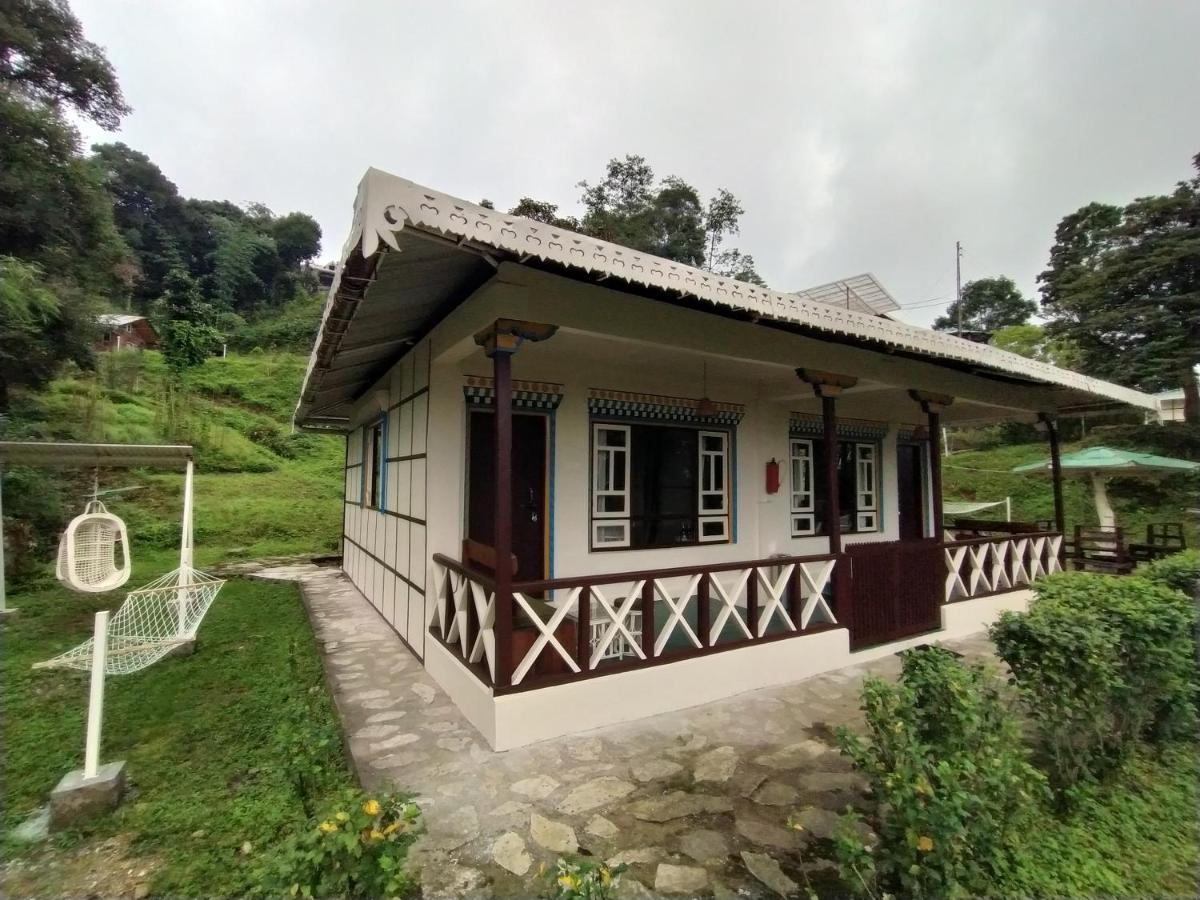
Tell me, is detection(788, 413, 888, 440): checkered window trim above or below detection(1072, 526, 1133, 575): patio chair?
above

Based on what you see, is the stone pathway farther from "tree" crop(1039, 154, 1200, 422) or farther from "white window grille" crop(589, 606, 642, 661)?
"tree" crop(1039, 154, 1200, 422)

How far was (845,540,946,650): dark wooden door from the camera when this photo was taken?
199 inches

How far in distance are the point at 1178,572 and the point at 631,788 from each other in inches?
167

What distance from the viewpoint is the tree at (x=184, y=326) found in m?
23.9

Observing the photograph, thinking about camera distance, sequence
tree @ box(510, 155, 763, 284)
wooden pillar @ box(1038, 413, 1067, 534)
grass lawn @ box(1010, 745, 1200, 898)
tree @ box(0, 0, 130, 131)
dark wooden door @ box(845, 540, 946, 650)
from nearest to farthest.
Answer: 1. grass lawn @ box(1010, 745, 1200, 898)
2. dark wooden door @ box(845, 540, 946, 650)
3. wooden pillar @ box(1038, 413, 1067, 534)
4. tree @ box(0, 0, 130, 131)
5. tree @ box(510, 155, 763, 284)

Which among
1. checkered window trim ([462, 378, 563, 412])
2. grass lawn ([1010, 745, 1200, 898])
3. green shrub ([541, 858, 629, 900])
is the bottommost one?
grass lawn ([1010, 745, 1200, 898])

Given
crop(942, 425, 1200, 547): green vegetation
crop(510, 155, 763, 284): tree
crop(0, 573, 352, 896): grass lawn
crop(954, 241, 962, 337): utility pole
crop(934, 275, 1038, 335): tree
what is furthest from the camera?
crop(934, 275, 1038, 335): tree

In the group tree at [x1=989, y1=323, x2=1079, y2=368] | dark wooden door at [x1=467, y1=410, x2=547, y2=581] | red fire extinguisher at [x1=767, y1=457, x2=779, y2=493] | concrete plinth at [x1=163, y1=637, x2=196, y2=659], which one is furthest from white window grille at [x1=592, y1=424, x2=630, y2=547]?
tree at [x1=989, y1=323, x2=1079, y2=368]

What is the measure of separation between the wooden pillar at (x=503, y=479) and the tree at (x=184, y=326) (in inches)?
994

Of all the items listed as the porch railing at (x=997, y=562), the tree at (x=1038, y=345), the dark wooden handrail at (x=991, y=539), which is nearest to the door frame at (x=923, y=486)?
the porch railing at (x=997, y=562)

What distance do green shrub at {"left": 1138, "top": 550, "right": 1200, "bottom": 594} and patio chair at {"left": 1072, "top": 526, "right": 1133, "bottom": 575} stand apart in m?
4.72

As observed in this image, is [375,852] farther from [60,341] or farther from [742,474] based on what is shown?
[60,341]

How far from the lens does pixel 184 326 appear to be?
23.9 metres

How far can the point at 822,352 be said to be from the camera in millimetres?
5008
